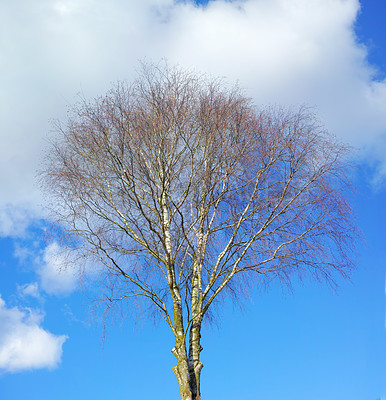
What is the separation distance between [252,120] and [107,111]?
358 cm

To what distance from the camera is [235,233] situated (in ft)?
34.8

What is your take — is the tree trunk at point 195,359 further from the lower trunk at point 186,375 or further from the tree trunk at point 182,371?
the tree trunk at point 182,371

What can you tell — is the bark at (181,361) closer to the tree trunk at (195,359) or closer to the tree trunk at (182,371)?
the tree trunk at (182,371)

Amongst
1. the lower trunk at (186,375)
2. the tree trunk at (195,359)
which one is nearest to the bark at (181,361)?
the lower trunk at (186,375)

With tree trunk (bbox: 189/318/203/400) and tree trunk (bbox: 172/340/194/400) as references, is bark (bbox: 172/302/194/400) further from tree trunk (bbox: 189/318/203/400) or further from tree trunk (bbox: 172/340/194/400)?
tree trunk (bbox: 189/318/203/400)

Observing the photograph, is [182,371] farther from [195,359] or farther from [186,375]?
[195,359]

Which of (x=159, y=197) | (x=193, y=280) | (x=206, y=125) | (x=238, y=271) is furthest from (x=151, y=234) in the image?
(x=206, y=125)

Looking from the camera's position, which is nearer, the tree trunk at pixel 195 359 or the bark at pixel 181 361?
the bark at pixel 181 361

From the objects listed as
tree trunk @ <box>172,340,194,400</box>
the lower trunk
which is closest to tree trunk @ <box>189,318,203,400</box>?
the lower trunk

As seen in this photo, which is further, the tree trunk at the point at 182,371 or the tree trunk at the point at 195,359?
the tree trunk at the point at 195,359

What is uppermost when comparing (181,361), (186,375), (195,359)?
(195,359)

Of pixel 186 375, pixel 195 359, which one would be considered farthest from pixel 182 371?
pixel 195 359

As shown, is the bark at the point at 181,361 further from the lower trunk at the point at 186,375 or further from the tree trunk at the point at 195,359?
the tree trunk at the point at 195,359

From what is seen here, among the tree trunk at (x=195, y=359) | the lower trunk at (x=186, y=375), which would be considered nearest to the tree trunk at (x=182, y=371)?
the lower trunk at (x=186, y=375)
